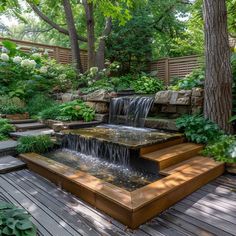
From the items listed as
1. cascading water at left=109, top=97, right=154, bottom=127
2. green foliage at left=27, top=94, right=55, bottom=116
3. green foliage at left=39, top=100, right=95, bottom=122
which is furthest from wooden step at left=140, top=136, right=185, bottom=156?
green foliage at left=27, top=94, right=55, bottom=116

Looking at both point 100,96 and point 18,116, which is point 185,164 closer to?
point 100,96

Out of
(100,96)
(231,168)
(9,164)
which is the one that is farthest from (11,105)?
(231,168)

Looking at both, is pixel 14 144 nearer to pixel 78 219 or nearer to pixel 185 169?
pixel 78 219

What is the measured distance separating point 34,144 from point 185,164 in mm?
2461

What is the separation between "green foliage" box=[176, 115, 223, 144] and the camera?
3.72 meters

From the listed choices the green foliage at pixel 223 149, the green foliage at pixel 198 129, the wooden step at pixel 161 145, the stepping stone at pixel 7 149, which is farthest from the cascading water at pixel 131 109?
the stepping stone at pixel 7 149

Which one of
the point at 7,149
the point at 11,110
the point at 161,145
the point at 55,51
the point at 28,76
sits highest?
the point at 55,51

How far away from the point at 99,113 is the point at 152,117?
1362mm

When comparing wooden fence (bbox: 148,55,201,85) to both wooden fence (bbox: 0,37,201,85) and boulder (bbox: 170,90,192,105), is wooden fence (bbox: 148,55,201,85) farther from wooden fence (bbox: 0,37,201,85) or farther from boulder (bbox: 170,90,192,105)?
boulder (bbox: 170,90,192,105)

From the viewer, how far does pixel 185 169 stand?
2867 mm

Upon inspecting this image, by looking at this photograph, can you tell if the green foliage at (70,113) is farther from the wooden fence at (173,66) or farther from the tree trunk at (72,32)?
the wooden fence at (173,66)

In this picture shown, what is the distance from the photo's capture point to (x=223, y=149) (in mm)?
3355

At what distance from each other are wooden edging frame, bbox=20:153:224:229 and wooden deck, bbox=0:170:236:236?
0.22ft

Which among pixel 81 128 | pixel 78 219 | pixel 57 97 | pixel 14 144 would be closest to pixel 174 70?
pixel 57 97
